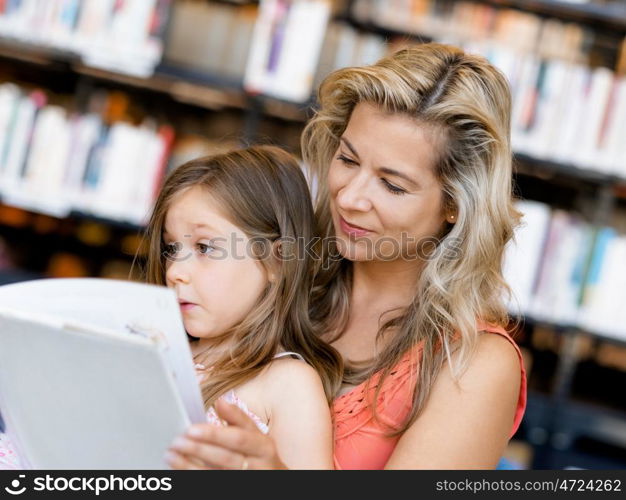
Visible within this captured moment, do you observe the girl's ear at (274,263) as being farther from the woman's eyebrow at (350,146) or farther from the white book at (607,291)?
the white book at (607,291)

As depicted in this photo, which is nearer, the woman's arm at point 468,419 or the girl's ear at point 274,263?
the woman's arm at point 468,419

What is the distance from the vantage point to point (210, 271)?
1.28 m

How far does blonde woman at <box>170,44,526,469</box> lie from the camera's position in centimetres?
120

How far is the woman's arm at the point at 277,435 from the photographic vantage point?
3.10 ft

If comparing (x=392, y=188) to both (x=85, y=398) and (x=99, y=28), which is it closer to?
(x=85, y=398)

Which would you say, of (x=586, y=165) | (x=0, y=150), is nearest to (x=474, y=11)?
(x=586, y=165)

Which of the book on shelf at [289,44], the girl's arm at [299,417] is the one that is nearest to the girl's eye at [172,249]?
the girl's arm at [299,417]

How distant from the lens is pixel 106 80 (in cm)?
312

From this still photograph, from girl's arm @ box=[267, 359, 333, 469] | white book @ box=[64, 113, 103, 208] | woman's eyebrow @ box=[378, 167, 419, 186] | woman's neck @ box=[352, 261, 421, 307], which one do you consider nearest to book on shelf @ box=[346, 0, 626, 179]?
white book @ box=[64, 113, 103, 208]

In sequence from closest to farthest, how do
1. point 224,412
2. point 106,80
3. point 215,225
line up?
1. point 224,412
2. point 215,225
3. point 106,80

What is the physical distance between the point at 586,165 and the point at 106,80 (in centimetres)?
164

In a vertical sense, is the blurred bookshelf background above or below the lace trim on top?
above
